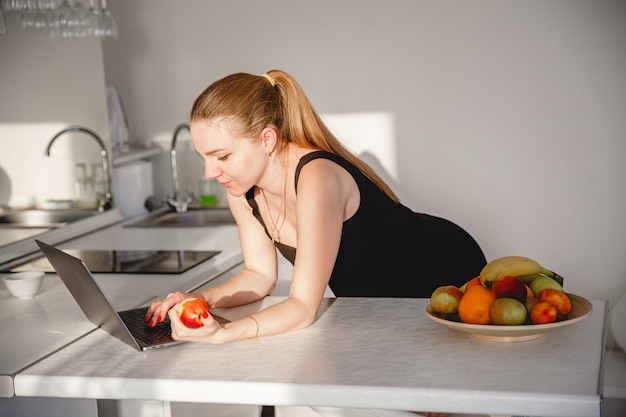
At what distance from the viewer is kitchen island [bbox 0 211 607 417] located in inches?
54.5

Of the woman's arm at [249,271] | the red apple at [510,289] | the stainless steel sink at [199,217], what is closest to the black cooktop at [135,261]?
the woman's arm at [249,271]

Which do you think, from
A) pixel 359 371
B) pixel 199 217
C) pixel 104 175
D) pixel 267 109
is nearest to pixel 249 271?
pixel 267 109

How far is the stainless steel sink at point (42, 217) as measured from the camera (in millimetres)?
2928

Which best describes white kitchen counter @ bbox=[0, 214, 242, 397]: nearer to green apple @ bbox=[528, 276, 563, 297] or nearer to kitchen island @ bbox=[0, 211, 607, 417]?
kitchen island @ bbox=[0, 211, 607, 417]

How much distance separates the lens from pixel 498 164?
3.77m

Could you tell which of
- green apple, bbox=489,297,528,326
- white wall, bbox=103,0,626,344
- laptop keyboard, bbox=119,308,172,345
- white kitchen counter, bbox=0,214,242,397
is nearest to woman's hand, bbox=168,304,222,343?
laptop keyboard, bbox=119,308,172,345

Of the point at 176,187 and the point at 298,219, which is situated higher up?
the point at 298,219

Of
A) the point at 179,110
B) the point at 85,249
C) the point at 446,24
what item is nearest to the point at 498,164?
the point at 446,24

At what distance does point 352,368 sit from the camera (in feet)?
4.98

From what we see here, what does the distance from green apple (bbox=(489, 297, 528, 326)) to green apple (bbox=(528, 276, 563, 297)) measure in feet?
0.40

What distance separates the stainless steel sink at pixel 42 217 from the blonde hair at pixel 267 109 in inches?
52.2

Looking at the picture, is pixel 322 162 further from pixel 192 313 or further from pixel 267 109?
pixel 192 313

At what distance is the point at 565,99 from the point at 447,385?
2566 mm

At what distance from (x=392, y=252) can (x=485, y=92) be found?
1.78m
